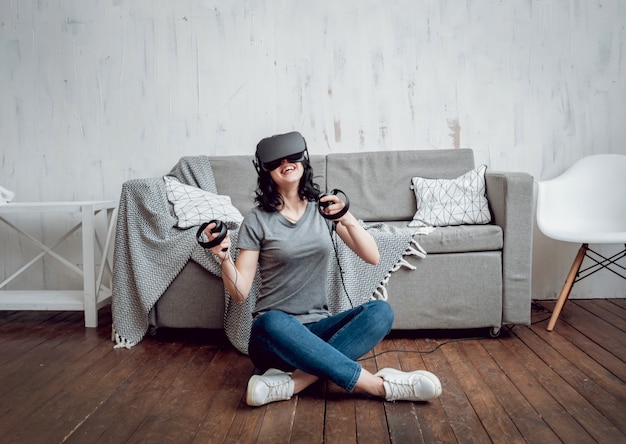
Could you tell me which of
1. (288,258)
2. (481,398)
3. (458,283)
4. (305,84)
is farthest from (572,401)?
(305,84)

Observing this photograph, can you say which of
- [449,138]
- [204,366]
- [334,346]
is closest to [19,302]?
[204,366]

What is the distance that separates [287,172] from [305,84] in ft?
4.85

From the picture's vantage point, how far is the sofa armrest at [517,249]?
227 centimetres

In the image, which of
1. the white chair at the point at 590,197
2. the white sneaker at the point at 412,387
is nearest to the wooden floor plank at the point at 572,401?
the white sneaker at the point at 412,387

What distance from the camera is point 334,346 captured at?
1674mm

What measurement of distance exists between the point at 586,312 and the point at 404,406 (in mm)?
1547

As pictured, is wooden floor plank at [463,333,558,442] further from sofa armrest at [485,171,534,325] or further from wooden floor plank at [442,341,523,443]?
sofa armrest at [485,171,534,325]

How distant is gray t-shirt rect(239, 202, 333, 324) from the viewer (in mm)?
1709

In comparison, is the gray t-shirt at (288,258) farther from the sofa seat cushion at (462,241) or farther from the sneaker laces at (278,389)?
the sofa seat cushion at (462,241)

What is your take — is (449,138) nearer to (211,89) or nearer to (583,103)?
(583,103)

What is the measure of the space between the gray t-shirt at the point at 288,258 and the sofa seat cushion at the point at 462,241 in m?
0.67

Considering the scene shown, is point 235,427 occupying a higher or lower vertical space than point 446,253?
lower

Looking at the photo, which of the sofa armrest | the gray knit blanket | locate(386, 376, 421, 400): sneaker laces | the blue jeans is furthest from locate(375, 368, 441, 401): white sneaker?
the sofa armrest

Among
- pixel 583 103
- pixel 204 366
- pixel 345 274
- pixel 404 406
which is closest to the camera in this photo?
pixel 404 406
